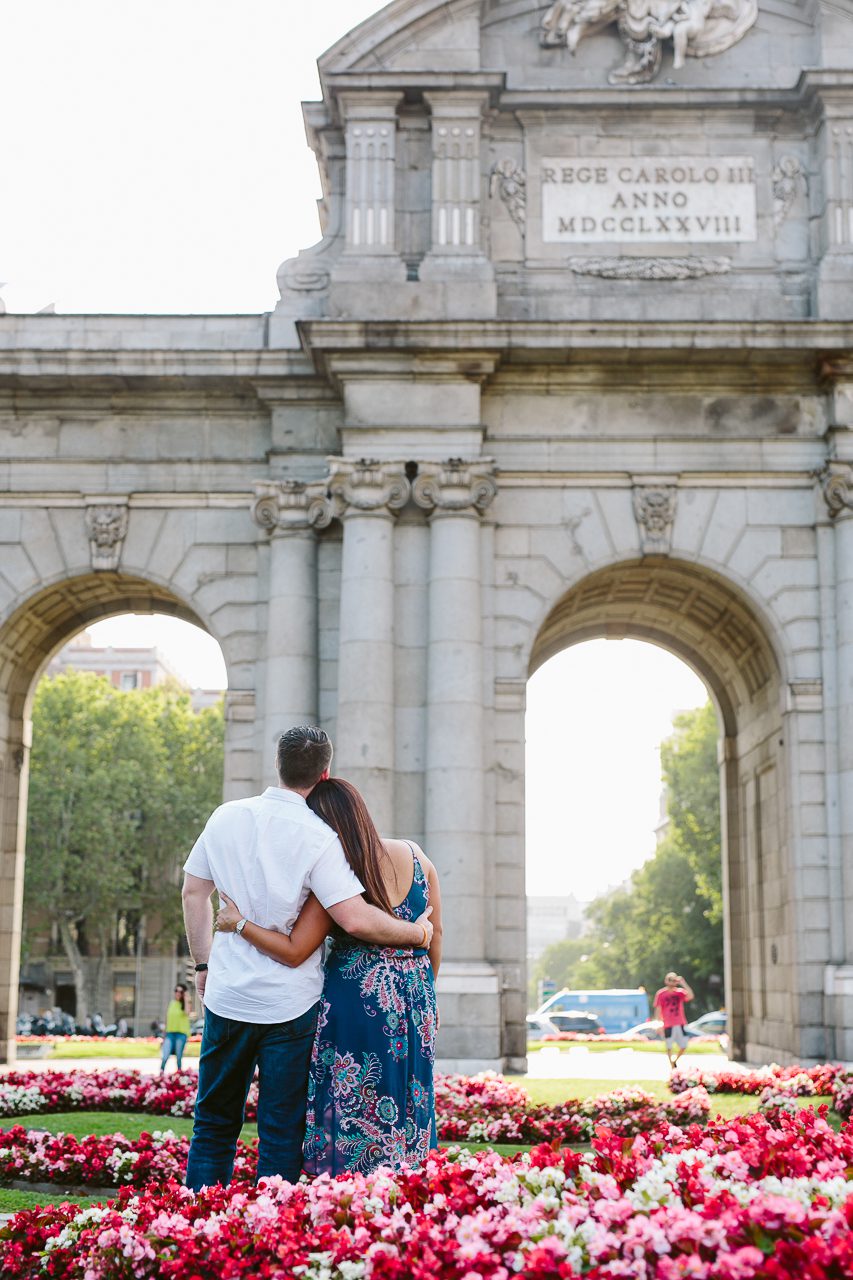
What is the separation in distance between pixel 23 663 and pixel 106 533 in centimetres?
307

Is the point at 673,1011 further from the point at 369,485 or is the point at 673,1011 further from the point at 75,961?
the point at 75,961

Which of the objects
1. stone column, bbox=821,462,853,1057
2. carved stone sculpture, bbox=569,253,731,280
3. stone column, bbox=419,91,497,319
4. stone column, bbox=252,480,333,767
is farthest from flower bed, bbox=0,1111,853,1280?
carved stone sculpture, bbox=569,253,731,280

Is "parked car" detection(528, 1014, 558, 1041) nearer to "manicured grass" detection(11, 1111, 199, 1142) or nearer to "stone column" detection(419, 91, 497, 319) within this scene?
"stone column" detection(419, 91, 497, 319)

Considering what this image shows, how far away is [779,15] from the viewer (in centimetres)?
2352

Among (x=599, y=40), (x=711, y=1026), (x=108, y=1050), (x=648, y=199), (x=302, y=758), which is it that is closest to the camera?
(x=302, y=758)

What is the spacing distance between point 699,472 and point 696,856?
34.7 m

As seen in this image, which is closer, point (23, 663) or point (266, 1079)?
point (266, 1079)

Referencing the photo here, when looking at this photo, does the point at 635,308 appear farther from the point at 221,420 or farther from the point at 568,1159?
the point at 568,1159

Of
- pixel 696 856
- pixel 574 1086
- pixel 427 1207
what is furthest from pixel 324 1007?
pixel 696 856

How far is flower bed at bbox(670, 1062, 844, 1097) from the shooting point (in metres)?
17.8

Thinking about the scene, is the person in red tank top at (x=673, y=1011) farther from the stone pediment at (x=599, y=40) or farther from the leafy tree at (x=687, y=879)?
the leafy tree at (x=687, y=879)

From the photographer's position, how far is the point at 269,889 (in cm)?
680

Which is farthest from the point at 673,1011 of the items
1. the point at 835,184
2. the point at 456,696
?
the point at 835,184

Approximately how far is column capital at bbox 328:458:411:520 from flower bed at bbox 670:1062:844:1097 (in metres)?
8.23
